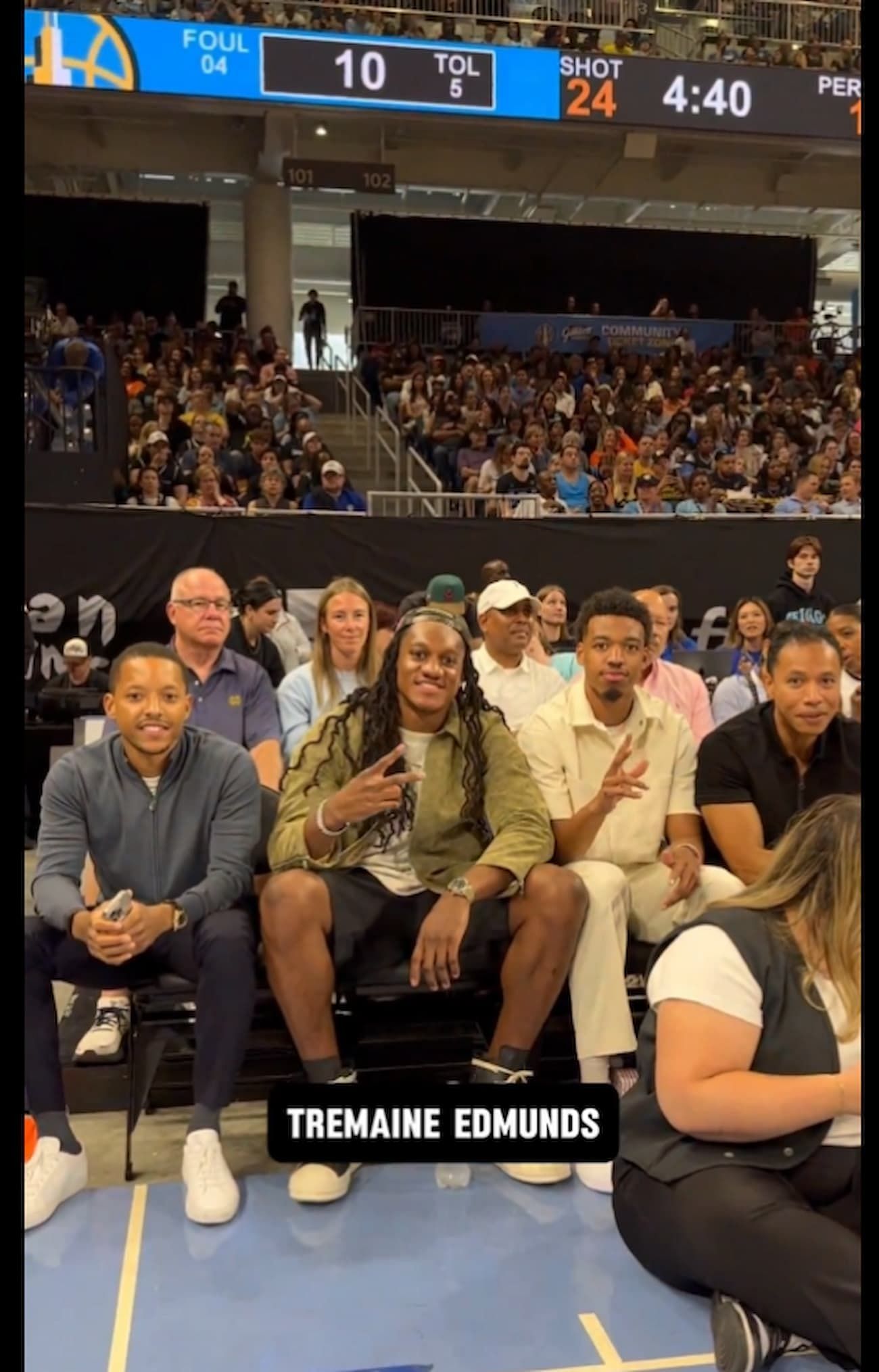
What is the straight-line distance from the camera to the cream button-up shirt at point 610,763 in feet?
7.52

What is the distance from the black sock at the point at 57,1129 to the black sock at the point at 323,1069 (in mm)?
438

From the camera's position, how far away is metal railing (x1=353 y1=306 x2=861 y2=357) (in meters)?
11.7

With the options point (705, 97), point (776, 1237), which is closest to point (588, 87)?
point (705, 97)

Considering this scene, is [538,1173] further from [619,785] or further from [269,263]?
[269,263]

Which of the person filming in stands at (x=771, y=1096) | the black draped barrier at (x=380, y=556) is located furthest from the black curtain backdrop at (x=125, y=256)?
the person filming in stands at (x=771, y=1096)

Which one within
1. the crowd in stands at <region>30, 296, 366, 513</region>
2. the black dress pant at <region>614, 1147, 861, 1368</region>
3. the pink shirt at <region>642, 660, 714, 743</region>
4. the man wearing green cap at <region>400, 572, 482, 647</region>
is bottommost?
the black dress pant at <region>614, 1147, 861, 1368</region>

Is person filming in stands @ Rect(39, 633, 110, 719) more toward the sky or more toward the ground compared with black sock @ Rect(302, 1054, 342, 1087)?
more toward the sky

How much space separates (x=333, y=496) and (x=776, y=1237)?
5.63m

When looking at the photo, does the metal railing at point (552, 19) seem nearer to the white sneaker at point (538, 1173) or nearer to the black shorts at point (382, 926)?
the black shorts at point (382, 926)

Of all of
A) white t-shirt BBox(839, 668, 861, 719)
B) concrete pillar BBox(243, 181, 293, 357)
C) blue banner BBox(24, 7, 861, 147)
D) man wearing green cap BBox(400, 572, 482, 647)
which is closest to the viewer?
white t-shirt BBox(839, 668, 861, 719)

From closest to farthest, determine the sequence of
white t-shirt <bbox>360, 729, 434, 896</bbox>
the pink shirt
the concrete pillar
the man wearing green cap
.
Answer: white t-shirt <bbox>360, 729, 434, 896</bbox> → the pink shirt → the man wearing green cap → the concrete pillar

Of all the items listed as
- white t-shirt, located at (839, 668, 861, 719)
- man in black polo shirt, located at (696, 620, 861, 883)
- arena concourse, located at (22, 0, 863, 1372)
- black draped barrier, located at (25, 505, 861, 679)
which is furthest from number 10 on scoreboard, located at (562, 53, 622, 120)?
man in black polo shirt, located at (696, 620, 861, 883)

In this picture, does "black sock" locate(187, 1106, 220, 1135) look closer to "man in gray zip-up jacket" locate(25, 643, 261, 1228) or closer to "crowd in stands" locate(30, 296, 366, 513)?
"man in gray zip-up jacket" locate(25, 643, 261, 1228)

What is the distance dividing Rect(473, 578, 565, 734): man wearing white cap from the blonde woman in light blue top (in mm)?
391
